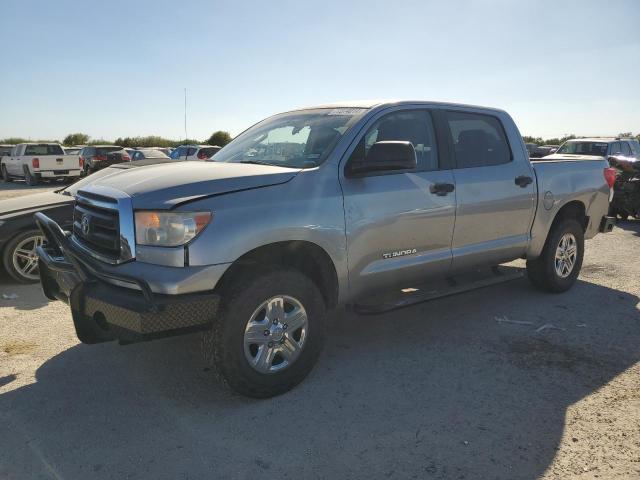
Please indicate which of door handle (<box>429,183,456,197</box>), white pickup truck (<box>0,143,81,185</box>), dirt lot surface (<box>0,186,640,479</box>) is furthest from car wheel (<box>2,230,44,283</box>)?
white pickup truck (<box>0,143,81,185</box>)

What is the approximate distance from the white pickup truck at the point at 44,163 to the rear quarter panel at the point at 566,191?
66.4 ft

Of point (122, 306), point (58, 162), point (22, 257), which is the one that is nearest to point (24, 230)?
point (22, 257)

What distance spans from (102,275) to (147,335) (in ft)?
1.69

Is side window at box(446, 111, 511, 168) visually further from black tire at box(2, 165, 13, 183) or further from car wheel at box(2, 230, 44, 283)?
black tire at box(2, 165, 13, 183)

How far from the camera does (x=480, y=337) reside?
14.7 feet

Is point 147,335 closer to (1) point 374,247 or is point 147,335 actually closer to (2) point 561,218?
(1) point 374,247

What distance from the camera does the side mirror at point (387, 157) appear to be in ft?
11.6

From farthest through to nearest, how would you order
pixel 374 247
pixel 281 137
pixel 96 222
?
pixel 281 137, pixel 374 247, pixel 96 222

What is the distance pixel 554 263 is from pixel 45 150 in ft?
71.7

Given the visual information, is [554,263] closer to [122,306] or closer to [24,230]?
[122,306]

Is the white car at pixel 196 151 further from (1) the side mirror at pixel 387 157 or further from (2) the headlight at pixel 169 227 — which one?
(2) the headlight at pixel 169 227

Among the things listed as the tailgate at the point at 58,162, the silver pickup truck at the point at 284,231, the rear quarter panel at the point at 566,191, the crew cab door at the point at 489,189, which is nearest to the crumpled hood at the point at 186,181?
the silver pickup truck at the point at 284,231

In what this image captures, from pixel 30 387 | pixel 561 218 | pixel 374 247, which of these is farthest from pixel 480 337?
pixel 30 387

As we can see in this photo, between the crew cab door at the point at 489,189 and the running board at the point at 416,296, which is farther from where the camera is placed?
the crew cab door at the point at 489,189
